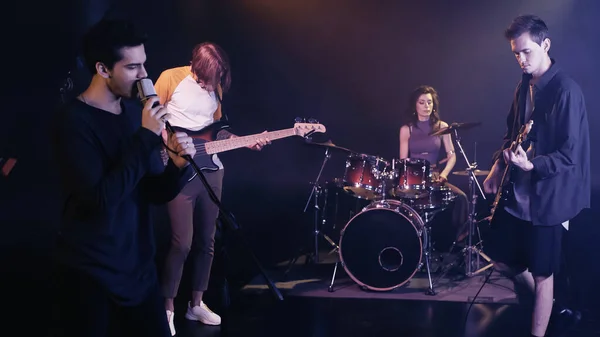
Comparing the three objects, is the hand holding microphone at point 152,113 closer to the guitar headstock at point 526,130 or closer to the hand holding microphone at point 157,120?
the hand holding microphone at point 157,120

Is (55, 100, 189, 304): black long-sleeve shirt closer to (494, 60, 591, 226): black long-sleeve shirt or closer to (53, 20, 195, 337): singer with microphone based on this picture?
(53, 20, 195, 337): singer with microphone

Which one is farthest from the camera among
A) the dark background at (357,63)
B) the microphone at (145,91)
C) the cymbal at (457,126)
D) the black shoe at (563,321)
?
the dark background at (357,63)

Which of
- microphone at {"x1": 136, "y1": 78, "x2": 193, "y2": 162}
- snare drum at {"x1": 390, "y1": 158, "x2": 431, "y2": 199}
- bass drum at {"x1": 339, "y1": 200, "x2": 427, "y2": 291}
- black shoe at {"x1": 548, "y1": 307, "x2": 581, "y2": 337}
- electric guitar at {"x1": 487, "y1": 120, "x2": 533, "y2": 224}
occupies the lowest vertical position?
black shoe at {"x1": 548, "y1": 307, "x2": 581, "y2": 337}

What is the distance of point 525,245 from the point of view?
11.2 ft

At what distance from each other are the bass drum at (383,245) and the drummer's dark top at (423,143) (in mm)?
1255

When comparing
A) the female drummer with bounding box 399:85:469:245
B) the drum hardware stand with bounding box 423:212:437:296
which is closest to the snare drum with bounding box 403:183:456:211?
the drum hardware stand with bounding box 423:212:437:296

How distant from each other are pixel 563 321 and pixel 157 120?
3.41 m

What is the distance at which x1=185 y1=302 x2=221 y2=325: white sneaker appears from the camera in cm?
400

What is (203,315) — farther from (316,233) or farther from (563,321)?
(563,321)

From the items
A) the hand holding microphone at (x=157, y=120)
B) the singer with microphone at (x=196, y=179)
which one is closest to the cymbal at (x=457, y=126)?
the singer with microphone at (x=196, y=179)

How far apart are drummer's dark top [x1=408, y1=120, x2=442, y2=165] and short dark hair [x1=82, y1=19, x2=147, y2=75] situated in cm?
425

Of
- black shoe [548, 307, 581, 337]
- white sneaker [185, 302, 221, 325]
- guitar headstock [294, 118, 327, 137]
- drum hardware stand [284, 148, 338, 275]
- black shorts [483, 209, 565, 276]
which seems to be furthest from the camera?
drum hardware stand [284, 148, 338, 275]

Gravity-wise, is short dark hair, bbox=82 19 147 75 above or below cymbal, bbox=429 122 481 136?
above

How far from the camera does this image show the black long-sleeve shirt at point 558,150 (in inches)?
126
